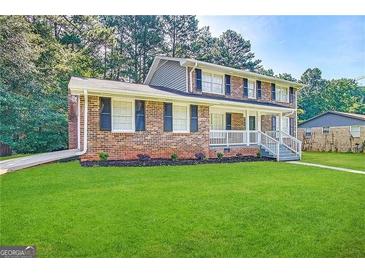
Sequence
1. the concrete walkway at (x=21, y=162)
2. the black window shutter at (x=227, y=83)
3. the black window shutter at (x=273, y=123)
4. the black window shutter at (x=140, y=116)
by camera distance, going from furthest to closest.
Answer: the black window shutter at (x=273, y=123)
the black window shutter at (x=227, y=83)
the black window shutter at (x=140, y=116)
the concrete walkway at (x=21, y=162)

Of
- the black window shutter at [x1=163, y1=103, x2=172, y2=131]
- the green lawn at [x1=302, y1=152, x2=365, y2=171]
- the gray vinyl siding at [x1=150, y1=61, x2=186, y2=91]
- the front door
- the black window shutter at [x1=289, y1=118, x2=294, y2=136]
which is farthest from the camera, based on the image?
the black window shutter at [x1=289, y1=118, x2=294, y2=136]

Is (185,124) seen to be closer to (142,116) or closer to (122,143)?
(142,116)

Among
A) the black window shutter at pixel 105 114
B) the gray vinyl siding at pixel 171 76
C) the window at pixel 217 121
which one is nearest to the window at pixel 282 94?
the window at pixel 217 121

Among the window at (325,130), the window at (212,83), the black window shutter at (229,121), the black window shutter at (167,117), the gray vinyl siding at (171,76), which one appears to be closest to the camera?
the black window shutter at (167,117)

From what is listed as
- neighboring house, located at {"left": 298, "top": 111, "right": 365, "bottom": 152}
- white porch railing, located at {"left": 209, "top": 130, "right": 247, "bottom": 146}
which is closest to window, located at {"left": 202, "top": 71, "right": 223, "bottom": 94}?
white porch railing, located at {"left": 209, "top": 130, "right": 247, "bottom": 146}

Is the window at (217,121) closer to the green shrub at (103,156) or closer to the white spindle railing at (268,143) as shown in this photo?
the white spindle railing at (268,143)

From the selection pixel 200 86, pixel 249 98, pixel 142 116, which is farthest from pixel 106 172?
pixel 249 98

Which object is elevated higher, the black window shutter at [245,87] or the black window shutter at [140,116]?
the black window shutter at [245,87]

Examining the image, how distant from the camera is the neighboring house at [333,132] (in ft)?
40.3

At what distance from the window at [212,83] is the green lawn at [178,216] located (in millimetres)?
6071

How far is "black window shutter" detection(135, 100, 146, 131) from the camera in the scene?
25.8ft
